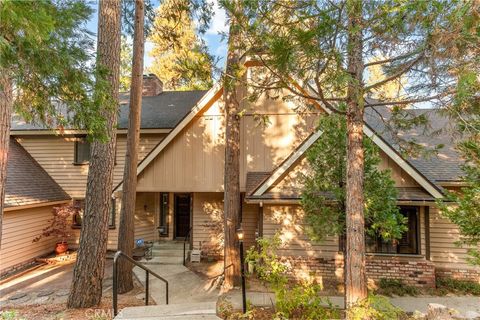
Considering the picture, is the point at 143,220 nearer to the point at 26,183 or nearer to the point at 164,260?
the point at 164,260

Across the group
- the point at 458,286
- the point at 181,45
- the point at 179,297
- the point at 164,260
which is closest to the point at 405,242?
the point at 458,286

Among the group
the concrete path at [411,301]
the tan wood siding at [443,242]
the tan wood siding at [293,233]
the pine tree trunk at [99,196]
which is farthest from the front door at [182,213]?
the tan wood siding at [443,242]

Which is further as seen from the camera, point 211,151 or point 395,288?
point 211,151

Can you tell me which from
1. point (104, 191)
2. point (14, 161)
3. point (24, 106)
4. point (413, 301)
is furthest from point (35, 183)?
point (413, 301)

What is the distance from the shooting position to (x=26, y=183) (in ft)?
33.8

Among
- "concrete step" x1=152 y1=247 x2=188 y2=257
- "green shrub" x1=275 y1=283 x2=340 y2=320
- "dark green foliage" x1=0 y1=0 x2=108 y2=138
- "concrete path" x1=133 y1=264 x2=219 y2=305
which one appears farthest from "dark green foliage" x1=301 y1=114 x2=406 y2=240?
"concrete step" x1=152 y1=247 x2=188 y2=257

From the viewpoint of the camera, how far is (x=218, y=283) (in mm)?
7734

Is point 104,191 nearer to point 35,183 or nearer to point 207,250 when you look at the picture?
point 207,250

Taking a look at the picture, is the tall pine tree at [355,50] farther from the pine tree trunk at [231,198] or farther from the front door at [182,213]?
the front door at [182,213]

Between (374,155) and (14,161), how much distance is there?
43.2 ft

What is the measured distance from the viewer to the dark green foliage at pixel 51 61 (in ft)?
9.61

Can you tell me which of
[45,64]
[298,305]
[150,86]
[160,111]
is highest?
[150,86]

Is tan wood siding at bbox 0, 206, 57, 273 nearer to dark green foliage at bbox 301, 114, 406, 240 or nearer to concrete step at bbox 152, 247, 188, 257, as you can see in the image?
concrete step at bbox 152, 247, 188, 257

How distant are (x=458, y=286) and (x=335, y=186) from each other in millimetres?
5083
